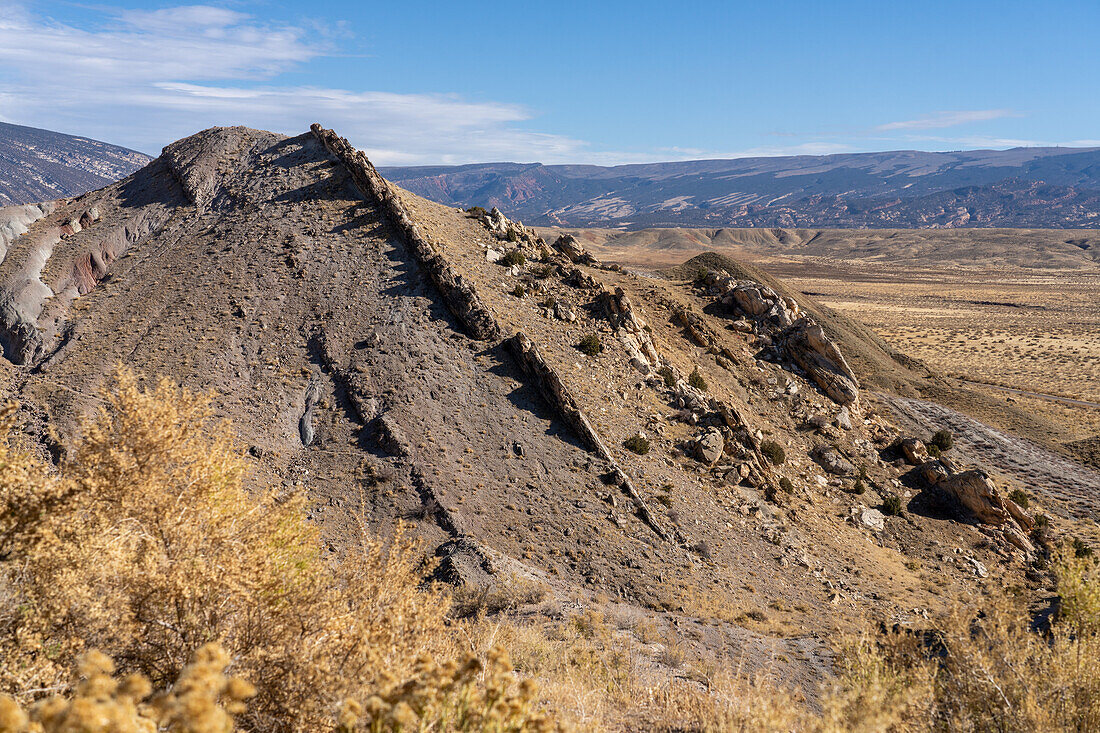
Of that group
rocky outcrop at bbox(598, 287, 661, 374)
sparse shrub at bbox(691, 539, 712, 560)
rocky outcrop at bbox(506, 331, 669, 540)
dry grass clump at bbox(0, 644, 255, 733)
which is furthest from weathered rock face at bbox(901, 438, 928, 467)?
dry grass clump at bbox(0, 644, 255, 733)

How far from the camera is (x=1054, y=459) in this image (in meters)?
37.6

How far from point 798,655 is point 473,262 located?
25577 millimetres

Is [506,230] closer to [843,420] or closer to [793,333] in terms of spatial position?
[793,333]

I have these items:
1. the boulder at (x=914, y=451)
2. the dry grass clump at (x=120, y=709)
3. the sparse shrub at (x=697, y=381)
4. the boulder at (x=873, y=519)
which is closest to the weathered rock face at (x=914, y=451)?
the boulder at (x=914, y=451)

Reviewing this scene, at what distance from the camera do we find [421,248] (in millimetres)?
31266

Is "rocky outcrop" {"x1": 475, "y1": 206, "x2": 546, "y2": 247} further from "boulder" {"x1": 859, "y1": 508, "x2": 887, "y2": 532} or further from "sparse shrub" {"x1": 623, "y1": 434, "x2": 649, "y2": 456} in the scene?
"boulder" {"x1": 859, "y1": 508, "x2": 887, "y2": 532}

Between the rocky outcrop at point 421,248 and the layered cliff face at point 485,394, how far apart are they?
0.13 meters

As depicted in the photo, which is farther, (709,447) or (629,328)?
(629,328)

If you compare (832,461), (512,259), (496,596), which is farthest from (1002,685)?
(512,259)

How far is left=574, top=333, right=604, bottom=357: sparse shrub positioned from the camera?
2992 cm

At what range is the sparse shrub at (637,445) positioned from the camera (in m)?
26.1

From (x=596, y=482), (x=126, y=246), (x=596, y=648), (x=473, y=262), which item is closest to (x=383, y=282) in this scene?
(x=473, y=262)

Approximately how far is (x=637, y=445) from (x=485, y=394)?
7.56 meters

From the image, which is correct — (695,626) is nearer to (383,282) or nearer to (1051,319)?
(383,282)
